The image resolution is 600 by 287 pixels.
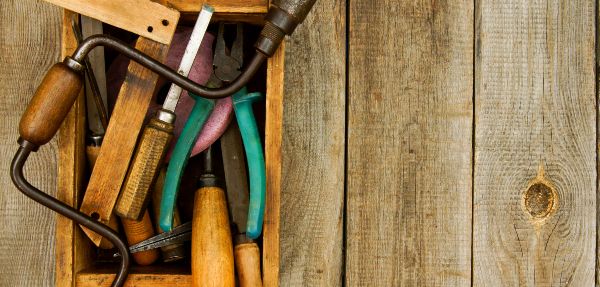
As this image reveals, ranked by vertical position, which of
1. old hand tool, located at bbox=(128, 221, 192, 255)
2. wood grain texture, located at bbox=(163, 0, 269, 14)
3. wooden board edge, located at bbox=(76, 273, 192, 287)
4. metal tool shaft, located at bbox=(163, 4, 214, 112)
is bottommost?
wooden board edge, located at bbox=(76, 273, 192, 287)

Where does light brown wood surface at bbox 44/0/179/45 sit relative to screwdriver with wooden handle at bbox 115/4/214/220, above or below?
above

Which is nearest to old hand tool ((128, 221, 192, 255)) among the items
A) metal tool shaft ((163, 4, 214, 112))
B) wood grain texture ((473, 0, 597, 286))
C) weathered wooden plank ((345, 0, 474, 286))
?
metal tool shaft ((163, 4, 214, 112))

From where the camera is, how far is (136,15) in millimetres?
689

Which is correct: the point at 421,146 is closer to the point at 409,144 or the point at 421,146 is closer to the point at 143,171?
the point at 409,144

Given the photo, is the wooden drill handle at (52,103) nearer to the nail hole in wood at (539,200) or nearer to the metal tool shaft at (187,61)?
the metal tool shaft at (187,61)

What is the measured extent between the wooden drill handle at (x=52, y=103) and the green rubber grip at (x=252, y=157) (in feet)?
0.48

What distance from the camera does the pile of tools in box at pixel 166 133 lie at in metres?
0.68

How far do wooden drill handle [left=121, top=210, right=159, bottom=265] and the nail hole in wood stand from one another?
45 centimetres

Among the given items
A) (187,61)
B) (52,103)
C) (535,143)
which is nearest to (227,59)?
(187,61)

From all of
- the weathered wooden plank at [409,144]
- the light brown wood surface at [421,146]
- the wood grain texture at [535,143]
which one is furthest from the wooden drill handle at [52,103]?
the wood grain texture at [535,143]

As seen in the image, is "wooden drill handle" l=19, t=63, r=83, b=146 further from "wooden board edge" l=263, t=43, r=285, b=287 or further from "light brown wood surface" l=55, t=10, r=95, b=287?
"wooden board edge" l=263, t=43, r=285, b=287

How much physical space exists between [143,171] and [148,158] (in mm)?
12

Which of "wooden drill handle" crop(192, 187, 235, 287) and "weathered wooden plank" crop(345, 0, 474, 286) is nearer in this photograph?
"wooden drill handle" crop(192, 187, 235, 287)

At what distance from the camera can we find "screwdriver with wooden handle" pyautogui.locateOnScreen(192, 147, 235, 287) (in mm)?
681
